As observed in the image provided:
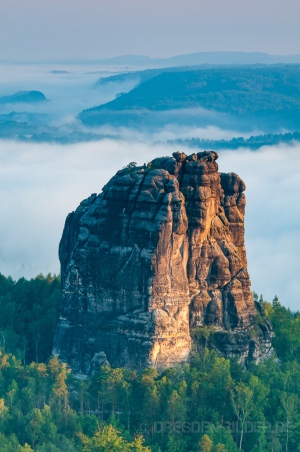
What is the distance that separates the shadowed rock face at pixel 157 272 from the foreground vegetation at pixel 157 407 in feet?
6.51

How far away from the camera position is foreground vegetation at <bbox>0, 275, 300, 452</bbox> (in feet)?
236

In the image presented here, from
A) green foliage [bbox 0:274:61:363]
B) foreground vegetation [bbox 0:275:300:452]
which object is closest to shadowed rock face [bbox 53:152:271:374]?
foreground vegetation [bbox 0:275:300:452]

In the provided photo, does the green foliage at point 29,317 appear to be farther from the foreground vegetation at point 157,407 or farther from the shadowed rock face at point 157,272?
the shadowed rock face at point 157,272

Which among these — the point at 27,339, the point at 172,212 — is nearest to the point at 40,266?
the point at 27,339

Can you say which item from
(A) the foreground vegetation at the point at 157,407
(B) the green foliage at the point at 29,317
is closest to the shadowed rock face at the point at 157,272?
(A) the foreground vegetation at the point at 157,407

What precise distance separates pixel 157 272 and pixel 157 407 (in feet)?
27.3

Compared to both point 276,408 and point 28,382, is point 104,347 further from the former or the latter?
point 276,408

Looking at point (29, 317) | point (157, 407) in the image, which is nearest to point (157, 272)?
point (157, 407)

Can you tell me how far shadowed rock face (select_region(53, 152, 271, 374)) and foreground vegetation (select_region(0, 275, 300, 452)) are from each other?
1983mm

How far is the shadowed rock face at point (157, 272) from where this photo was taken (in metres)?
77.2

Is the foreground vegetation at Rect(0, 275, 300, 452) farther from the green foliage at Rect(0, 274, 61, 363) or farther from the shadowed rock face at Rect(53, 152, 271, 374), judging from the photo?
the green foliage at Rect(0, 274, 61, 363)

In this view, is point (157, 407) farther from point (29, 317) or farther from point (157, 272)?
point (29, 317)

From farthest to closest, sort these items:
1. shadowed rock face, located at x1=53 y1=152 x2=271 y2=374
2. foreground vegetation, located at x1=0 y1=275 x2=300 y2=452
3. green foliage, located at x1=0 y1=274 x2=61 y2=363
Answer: green foliage, located at x1=0 y1=274 x2=61 y2=363 < shadowed rock face, located at x1=53 y1=152 x2=271 y2=374 < foreground vegetation, located at x1=0 y1=275 x2=300 y2=452

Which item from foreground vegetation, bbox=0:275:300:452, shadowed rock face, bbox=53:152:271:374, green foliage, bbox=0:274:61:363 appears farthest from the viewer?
green foliage, bbox=0:274:61:363
